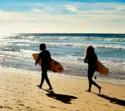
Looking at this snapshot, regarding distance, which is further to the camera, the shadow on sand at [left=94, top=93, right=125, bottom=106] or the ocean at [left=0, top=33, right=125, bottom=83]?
the ocean at [left=0, top=33, right=125, bottom=83]

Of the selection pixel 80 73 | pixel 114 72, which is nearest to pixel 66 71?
pixel 80 73

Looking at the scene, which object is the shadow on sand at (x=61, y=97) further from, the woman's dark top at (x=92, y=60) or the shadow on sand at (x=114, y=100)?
the woman's dark top at (x=92, y=60)

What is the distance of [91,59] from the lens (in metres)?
10.7

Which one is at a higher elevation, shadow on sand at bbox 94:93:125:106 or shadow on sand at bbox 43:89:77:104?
shadow on sand at bbox 43:89:77:104

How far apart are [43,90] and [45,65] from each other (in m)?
0.89

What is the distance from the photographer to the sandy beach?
308 inches

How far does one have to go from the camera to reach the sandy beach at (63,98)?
7.82 meters

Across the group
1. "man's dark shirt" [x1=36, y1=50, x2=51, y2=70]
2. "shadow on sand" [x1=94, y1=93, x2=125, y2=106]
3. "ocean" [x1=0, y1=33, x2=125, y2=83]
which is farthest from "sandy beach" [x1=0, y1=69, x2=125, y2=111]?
"ocean" [x1=0, y1=33, x2=125, y2=83]

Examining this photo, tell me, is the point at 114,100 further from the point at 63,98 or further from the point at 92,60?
the point at 92,60

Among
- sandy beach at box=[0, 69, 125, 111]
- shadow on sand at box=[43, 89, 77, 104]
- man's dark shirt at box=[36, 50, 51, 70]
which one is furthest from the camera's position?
man's dark shirt at box=[36, 50, 51, 70]

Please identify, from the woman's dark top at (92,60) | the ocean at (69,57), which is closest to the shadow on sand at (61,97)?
the woman's dark top at (92,60)

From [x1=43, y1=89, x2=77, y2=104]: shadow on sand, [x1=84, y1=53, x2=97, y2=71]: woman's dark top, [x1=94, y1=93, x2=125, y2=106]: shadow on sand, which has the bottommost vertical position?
[x1=94, y1=93, x2=125, y2=106]: shadow on sand

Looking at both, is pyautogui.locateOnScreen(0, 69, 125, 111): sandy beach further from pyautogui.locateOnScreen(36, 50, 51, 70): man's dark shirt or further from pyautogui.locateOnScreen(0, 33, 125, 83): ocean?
pyautogui.locateOnScreen(0, 33, 125, 83): ocean

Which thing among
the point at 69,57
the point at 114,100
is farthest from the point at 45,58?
the point at 69,57
